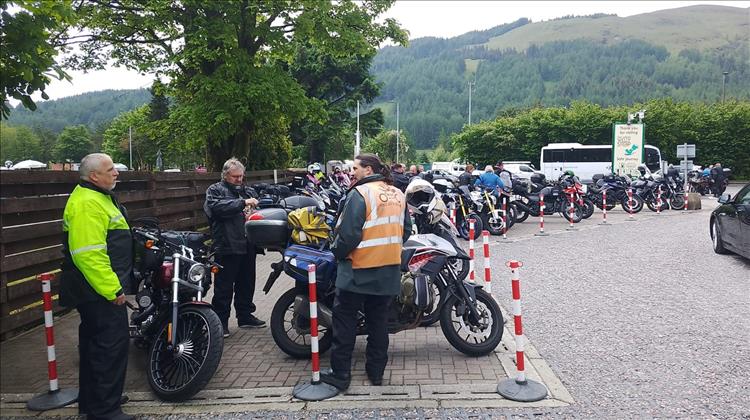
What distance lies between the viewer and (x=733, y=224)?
1030cm

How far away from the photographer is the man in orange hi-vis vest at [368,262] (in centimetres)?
456

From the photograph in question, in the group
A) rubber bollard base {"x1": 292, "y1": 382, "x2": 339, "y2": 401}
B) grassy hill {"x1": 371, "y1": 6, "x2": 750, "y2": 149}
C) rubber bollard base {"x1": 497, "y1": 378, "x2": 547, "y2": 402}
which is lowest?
rubber bollard base {"x1": 292, "y1": 382, "x2": 339, "y2": 401}

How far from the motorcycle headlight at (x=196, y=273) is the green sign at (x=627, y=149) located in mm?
27964

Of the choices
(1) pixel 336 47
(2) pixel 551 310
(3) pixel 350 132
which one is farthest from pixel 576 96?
(2) pixel 551 310

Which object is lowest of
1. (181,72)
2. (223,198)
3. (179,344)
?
(179,344)

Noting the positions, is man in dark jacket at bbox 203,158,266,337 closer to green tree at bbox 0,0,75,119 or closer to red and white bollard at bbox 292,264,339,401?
red and white bollard at bbox 292,264,339,401

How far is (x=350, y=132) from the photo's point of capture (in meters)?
43.2

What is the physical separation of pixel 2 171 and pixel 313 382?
4037 mm

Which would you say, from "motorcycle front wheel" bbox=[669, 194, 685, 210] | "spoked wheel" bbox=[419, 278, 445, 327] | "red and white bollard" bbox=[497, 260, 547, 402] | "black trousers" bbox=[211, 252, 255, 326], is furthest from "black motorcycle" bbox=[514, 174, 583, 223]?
"red and white bollard" bbox=[497, 260, 547, 402]

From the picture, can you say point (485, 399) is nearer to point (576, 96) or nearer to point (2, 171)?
point (2, 171)

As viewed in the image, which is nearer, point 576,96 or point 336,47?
point 336,47

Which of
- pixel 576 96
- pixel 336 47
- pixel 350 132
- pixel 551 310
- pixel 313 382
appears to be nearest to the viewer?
pixel 313 382

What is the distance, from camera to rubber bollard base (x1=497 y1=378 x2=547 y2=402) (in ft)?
14.4

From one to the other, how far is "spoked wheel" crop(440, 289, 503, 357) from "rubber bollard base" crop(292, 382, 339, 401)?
3.96 feet
